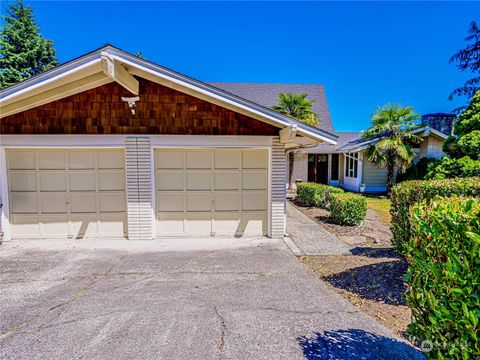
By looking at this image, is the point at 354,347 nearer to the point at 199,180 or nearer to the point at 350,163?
the point at 199,180

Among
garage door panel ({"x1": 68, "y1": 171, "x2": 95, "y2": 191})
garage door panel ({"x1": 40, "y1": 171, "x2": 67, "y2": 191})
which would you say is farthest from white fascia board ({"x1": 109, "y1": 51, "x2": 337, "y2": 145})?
garage door panel ({"x1": 40, "y1": 171, "x2": 67, "y2": 191})

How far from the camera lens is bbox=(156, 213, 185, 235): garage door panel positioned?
7.03 m

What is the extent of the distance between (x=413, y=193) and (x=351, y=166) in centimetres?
1405

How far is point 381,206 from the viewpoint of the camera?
496 inches

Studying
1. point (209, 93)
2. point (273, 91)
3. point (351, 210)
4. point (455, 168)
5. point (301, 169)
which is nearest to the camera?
point (209, 93)

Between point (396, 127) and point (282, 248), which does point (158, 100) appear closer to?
point (282, 248)

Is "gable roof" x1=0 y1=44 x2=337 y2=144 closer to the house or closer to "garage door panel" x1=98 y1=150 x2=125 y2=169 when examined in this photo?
the house

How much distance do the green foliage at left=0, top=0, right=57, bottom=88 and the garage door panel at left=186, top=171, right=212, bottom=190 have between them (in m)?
17.1

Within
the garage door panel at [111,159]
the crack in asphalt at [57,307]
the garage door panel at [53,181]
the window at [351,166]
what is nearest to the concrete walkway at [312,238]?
the crack in asphalt at [57,307]

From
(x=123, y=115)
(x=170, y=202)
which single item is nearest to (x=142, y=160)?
(x=123, y=115)

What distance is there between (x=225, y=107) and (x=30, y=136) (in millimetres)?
4855

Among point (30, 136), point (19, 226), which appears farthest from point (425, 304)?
point (19, 226)

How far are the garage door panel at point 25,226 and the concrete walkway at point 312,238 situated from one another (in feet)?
22.2

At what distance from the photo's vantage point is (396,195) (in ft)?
18.3
